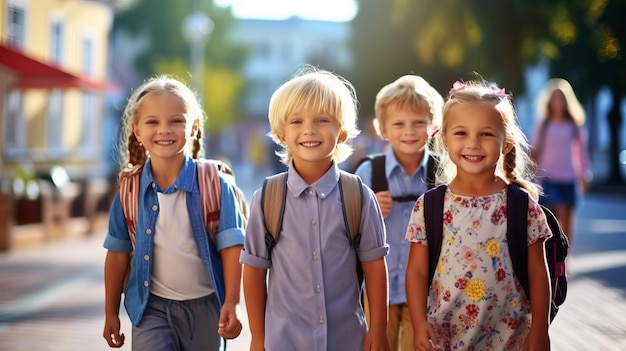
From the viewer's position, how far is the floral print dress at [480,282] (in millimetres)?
3836

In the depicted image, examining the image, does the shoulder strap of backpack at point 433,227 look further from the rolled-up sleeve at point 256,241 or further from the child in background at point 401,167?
the child in background at point 401,167

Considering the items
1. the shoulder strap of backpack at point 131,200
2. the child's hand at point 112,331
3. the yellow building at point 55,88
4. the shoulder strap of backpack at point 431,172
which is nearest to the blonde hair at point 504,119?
the shoulder strap of backpack at point 431,172

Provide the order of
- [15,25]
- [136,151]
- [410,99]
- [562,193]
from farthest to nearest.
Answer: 1. [15,25]
2. [562,193]
3. [410,99]
4. [136,151]

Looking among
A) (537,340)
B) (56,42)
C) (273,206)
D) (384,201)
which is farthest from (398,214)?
(56,42)

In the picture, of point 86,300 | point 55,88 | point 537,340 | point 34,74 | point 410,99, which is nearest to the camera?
point 537,340

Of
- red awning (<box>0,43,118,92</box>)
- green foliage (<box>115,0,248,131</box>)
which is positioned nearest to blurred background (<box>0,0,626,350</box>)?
red awning (<box>0,43,118,92</box>)

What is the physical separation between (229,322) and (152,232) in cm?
52

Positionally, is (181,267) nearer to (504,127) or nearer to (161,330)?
(161,330)

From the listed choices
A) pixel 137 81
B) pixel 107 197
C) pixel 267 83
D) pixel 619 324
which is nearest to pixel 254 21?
pixel 267 83

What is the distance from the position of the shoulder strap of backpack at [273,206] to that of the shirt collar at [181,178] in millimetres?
513

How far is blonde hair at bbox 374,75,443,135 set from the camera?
526 cm

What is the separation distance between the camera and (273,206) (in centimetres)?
394

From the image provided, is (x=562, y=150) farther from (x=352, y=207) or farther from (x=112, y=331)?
(x=112, y=331)

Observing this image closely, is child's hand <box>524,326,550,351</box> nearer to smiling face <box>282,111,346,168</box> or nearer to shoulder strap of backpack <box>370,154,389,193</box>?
smiling face <box>282,111,346,168</box>
